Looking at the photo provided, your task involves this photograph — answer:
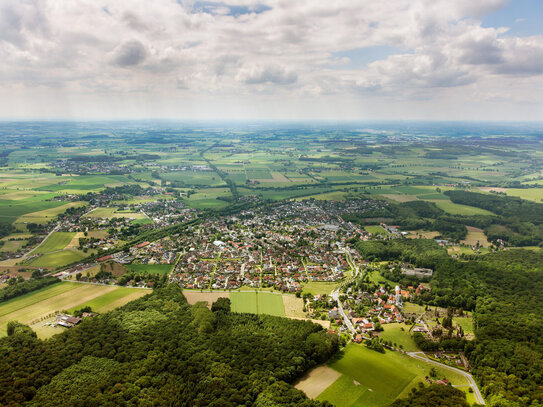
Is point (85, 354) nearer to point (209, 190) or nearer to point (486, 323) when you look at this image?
point (486, 323)

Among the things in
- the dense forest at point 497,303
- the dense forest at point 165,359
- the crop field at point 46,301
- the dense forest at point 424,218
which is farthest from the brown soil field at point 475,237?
the crop field at point 46,301

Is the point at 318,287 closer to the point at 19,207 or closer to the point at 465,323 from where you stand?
the point at 465,323

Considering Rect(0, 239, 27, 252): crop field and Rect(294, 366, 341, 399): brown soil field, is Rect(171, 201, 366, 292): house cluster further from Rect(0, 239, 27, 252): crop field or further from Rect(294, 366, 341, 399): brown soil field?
Rect(0, 239, 27, 252): crop field

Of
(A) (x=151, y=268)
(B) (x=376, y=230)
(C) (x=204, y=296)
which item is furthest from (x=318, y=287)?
(B) (x=376, y=230)

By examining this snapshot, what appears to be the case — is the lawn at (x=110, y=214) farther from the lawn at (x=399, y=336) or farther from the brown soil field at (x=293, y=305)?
the lawn at (x=399, y=336)

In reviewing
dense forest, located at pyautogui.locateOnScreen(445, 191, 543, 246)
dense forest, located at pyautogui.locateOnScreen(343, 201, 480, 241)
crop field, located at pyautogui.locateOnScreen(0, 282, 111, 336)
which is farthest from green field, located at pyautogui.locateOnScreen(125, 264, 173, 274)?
dense forest, located at pyautogui.locateOnScreen(445, 191, 543, 246)
